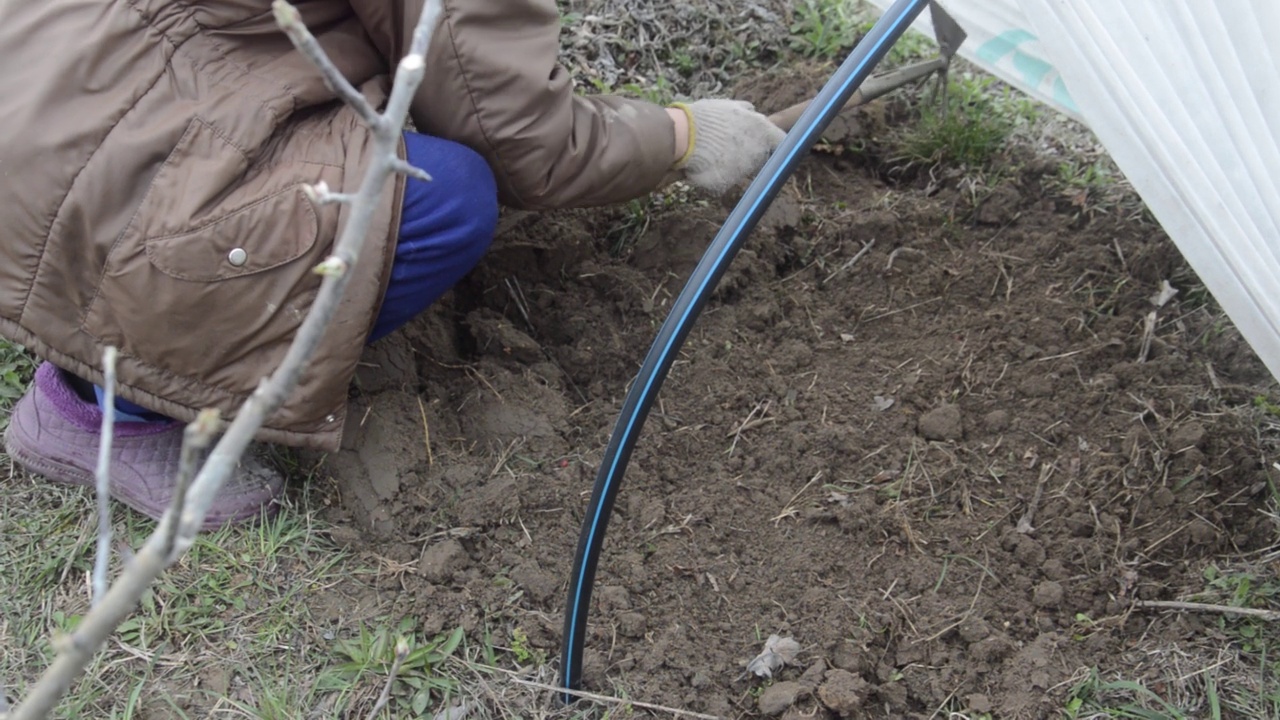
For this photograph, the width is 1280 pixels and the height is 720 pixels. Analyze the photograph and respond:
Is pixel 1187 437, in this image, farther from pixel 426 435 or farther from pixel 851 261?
pixel 426 435

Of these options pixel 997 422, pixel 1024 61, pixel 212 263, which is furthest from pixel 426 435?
pixel 1024 61

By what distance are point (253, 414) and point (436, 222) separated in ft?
3.46

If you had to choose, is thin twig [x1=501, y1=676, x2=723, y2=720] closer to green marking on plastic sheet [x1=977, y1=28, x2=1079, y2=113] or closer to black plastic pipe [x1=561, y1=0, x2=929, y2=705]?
black plastic pipe [x1=561, y1=0, x2=929, y2=705]

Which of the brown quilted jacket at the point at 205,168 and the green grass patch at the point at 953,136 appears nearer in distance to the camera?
the brown quilted jacket at the point at 205,168

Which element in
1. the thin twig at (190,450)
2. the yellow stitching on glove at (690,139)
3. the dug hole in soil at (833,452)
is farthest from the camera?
the yellow stitching on glove at (690,139)

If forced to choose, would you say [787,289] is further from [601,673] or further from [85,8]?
[85,8]

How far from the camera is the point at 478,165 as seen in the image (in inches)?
68.0

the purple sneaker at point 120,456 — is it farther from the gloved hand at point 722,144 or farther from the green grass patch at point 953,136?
the green grass patch at point 953,136

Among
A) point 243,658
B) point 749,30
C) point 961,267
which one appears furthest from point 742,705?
point 749,30

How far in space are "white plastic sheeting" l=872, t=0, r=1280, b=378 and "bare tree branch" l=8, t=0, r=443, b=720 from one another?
1243mm

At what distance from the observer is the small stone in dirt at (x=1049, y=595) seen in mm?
1758

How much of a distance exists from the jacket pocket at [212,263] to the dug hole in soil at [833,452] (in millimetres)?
384

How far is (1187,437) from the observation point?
1.92 metres

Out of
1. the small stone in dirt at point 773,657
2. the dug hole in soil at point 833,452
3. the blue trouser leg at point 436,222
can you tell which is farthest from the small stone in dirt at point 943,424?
the blue trouser leg at point 436,222
